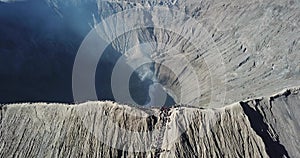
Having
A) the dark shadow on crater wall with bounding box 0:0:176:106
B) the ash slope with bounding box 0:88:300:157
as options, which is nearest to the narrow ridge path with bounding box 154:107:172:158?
the ash slope with bounding box 0:88:300:157

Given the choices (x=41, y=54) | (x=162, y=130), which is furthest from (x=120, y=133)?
(x=41, y=54)

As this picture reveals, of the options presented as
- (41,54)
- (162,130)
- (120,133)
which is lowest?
(162,130)

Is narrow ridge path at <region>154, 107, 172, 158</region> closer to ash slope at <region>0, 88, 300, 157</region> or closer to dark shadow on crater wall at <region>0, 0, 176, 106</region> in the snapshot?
ash slope at <region>0, 88, 300, 157</region>

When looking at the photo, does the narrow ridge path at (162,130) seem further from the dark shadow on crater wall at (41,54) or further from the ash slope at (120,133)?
the dark shadow on crater wall at (41,54)

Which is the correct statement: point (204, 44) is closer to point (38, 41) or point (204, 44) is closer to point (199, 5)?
point (199, 5)

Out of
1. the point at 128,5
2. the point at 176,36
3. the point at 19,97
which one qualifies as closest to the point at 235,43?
the point at 176,36

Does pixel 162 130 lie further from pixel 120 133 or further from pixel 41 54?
pixel 41 54

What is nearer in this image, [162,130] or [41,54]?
[162,130]

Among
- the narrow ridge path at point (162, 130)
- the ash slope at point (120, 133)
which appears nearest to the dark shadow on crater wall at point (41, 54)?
the ash slope at point (120, 133)
